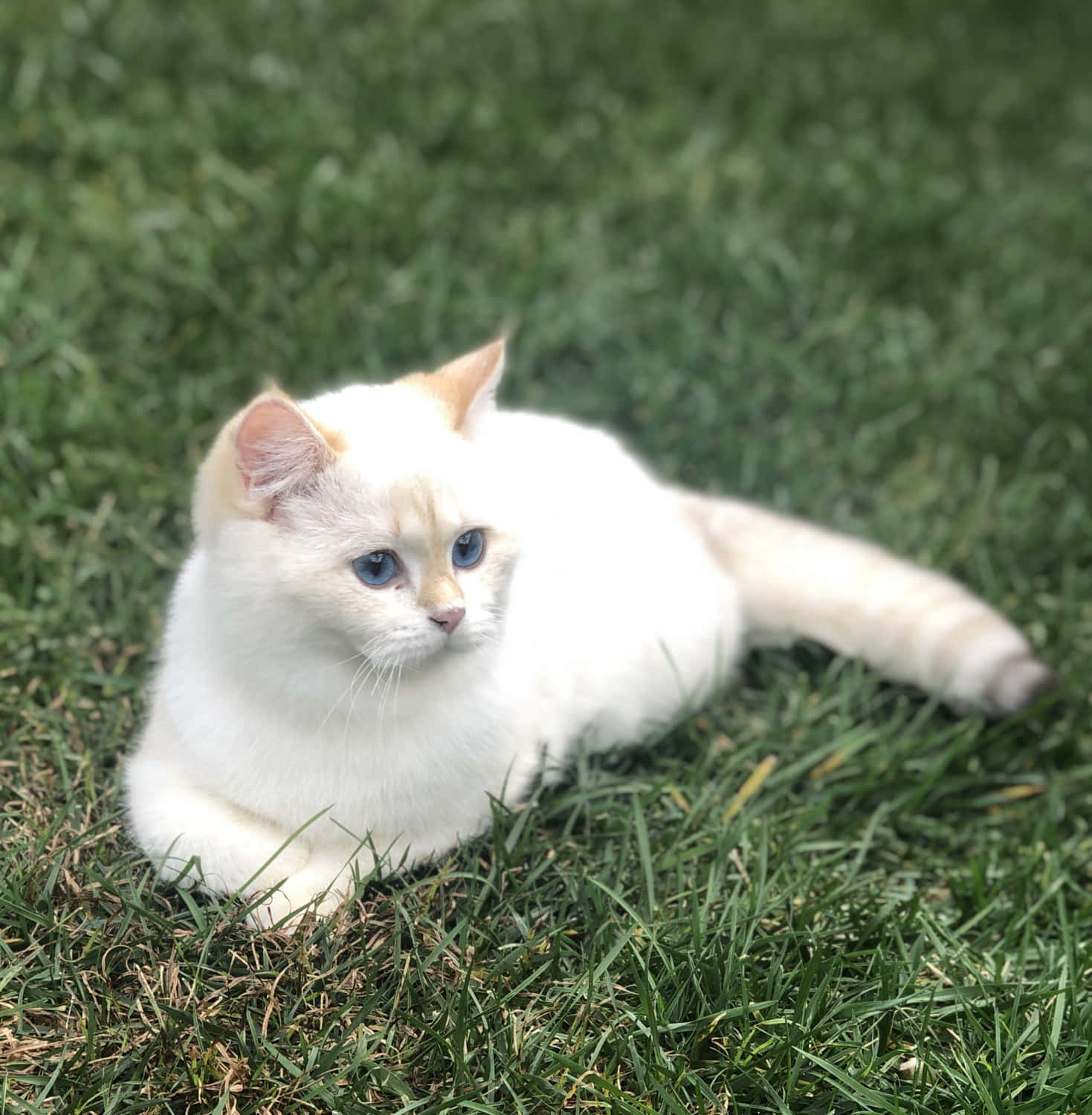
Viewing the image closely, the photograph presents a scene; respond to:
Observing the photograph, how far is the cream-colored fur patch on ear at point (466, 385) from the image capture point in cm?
206

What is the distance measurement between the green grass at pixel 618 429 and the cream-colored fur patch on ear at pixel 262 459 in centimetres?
75

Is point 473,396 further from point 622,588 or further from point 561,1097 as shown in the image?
point 561,1097

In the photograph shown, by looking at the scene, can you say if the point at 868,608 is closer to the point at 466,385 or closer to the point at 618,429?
the point at 618,429

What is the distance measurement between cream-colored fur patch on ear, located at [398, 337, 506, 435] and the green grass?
2.76ft

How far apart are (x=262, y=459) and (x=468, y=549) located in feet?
1.20

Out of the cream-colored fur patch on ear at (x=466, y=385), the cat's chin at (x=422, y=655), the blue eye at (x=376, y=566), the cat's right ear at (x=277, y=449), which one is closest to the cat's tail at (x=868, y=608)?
the cream-colored fur patch on ear at (x=466, y=385)

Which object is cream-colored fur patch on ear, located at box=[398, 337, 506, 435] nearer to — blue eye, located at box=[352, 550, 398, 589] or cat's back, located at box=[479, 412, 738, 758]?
cat's back, located at box=[479, 412, 738, 758]

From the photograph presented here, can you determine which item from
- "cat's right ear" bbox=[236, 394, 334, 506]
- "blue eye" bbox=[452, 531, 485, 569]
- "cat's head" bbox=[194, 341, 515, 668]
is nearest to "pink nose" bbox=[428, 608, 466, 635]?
"cat's head" bbox=[194, 341, 515, 668]

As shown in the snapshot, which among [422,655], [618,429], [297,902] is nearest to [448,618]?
[422,655]

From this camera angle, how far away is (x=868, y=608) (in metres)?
2.99

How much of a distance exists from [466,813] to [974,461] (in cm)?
233

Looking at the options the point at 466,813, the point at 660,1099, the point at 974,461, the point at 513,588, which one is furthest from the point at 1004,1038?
the point at 974,461

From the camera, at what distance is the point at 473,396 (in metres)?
2.07

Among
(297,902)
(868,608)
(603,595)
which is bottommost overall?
(297,902)
